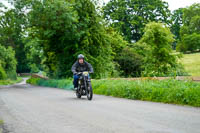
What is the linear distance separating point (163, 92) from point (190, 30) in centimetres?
6690

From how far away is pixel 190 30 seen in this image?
249 feet

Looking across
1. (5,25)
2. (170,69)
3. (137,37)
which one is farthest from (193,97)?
(137,37)

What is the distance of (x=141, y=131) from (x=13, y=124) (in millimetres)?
3049

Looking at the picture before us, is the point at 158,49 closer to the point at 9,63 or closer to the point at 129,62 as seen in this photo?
the point at 129,62

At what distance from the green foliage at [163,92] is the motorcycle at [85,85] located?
168 cm

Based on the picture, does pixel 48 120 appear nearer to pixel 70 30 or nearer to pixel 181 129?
pixel 181 129

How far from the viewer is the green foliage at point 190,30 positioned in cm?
6644

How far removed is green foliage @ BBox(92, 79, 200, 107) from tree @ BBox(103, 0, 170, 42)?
4078 cm

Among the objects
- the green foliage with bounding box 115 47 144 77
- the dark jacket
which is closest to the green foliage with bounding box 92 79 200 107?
the dark jacket

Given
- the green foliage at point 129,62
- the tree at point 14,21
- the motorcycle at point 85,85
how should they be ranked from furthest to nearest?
the green foliage at point 129,62 → the tree at point 14,21 → the motorcycle at point 85,85

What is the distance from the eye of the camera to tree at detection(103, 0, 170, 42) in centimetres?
5644

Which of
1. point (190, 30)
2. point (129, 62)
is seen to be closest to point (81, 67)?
point (129, 62)

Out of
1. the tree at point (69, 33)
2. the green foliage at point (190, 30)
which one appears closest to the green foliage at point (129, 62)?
the tree at point (69, 33)

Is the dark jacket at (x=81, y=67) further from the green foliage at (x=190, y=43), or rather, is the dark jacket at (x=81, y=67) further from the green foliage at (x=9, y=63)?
the green foliage at (x=190, y=43)
